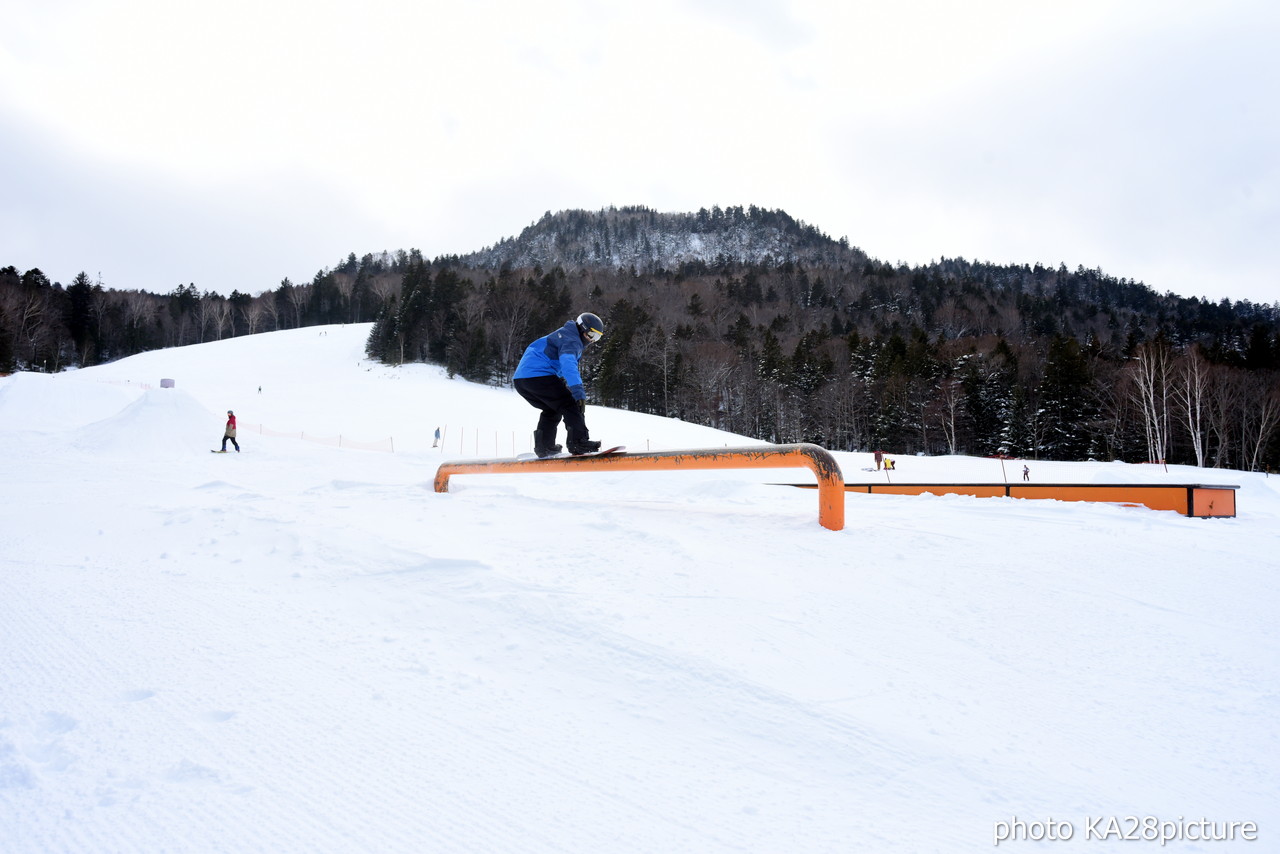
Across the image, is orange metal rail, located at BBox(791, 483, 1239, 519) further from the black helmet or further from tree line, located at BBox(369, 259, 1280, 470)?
tree line, located at BBox(369, 259, 1280, 470)

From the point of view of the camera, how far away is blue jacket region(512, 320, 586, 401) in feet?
19.9

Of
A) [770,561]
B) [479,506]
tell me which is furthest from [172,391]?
[770,561]

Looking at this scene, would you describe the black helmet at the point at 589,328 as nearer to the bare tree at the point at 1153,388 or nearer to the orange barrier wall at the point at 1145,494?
the orange barrier wall at the point at 1145,494

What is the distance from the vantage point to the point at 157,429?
16391 mm

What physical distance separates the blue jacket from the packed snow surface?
4.85ft

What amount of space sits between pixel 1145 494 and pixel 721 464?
830 cm

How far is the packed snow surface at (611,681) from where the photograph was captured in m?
1.79

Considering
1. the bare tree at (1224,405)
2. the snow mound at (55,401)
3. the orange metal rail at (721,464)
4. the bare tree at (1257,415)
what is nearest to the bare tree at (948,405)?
the bare tree at (1224,405)

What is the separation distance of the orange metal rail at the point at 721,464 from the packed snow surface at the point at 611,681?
0.95 feet

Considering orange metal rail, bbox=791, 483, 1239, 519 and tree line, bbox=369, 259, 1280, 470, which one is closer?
orange metal rail, bbox=791, 483, 1239, 519

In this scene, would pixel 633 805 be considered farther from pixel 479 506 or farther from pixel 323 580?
pixel 479 506

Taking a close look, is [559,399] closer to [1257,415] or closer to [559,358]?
[559,358]

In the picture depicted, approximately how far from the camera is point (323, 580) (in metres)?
3.56

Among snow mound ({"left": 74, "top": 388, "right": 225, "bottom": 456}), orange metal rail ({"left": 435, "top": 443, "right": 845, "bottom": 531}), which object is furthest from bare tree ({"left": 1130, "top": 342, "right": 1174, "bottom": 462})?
snow mound ({"left": 74, "top": 388, "right": 225, "bottom": 456})
